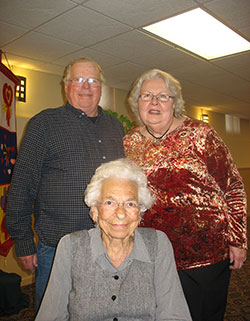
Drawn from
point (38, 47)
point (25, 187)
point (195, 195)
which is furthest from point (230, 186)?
point (38, 47)

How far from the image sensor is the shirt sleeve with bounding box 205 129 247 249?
5.21 feet

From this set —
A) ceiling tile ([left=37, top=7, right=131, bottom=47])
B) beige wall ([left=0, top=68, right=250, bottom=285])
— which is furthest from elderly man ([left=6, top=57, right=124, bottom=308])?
beige wall ([left=0, top=68, right=250, bottom=285])

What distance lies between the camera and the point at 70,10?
2.46 metres

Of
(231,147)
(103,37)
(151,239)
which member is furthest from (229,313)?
(231,147)

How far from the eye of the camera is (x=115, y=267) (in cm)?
133

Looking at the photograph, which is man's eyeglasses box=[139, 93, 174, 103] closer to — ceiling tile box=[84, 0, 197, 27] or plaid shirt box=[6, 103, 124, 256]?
plaid shirt box=[6, 103, 124, 256]

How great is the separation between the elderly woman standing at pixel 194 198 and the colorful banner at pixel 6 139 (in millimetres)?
1710

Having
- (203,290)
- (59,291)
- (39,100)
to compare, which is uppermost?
(39,100)

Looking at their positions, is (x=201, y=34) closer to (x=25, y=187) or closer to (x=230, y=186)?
(x=230, y=186)

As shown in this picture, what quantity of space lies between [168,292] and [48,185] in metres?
0.87

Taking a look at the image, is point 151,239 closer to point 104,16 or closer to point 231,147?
point 104,16

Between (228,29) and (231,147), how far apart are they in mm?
6224

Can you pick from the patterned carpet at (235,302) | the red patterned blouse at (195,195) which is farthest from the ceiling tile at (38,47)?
the patterned carpet at (235,302)

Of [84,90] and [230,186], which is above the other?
[84,90]
